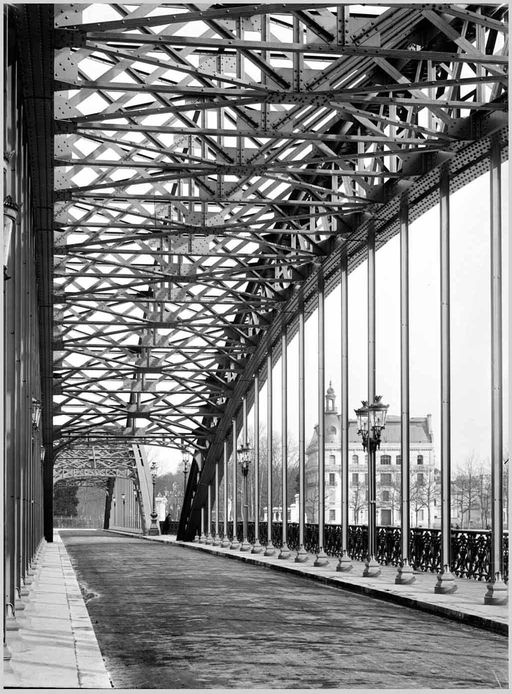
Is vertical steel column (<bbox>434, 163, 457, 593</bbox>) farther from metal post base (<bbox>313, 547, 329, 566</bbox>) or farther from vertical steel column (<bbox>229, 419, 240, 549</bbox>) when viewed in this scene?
vertical steel column (<bbox>229, 419, 240, 549</bbox>)

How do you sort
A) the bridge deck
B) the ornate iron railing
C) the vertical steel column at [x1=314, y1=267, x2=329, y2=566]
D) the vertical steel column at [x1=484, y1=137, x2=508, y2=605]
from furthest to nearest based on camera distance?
1. the vertical steel column at [x1=314, y1=267, x2=329, y2=566]
2. the ornate iron railing
3. the vertical steel column at [x1=484, y1=137, x2=508, y2=605]
4. the bridge deck

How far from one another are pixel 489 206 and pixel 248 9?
20.3 ft

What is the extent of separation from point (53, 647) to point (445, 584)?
9610 millimetres

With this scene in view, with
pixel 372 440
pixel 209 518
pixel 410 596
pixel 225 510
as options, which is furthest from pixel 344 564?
pixel 209 518

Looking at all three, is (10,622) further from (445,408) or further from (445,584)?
(445,408)

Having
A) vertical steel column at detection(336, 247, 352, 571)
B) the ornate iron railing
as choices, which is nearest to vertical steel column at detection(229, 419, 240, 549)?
the ornate iron railing

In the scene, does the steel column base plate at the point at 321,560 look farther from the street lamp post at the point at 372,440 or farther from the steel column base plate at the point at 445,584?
the steel column base plate at the point at 445,584

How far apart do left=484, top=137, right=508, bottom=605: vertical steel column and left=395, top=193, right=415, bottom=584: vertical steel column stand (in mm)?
4556

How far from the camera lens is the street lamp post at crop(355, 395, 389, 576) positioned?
25.7m

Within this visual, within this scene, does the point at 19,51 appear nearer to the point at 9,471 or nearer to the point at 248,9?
the point at 248,9

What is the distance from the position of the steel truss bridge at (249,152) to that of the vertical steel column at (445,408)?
1.6 inches

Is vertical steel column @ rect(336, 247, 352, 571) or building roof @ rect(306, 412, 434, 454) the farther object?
building roof @ rect(306, 412, 434, 454)

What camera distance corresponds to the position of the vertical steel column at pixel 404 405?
2420cm

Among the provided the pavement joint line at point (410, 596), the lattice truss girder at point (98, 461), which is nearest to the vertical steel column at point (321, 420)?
the pavement joint line at point (410, 596)
